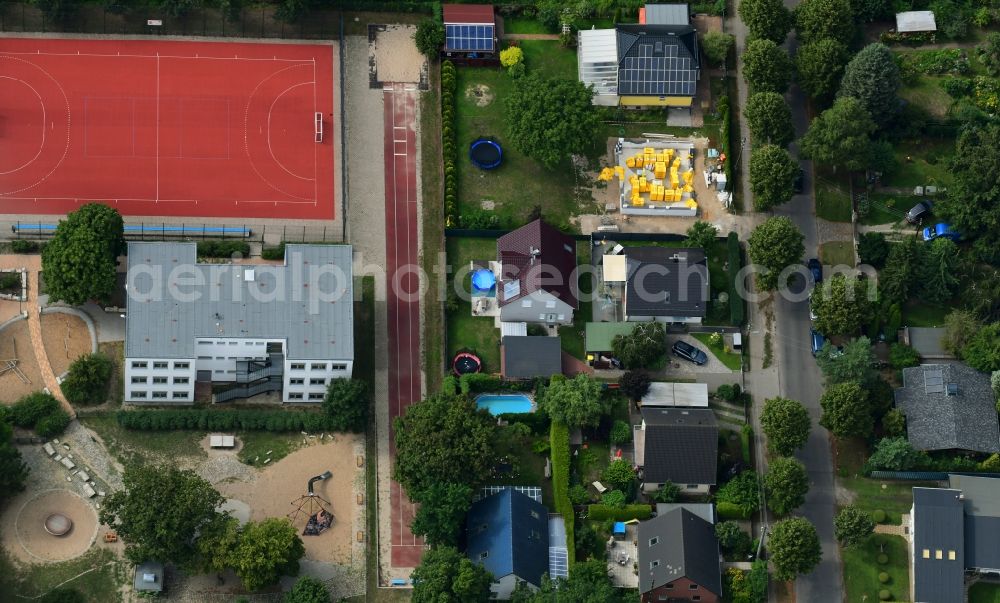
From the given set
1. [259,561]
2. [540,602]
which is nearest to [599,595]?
[540,602]

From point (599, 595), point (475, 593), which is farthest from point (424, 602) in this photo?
point (599, 595)

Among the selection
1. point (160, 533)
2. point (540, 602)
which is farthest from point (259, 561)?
point (540, 602)

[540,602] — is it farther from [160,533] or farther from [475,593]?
[160,533]

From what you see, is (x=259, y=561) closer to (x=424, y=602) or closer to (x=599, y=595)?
(x=424, y=602)

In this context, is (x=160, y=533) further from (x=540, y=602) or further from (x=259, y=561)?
(x=540, y=602)

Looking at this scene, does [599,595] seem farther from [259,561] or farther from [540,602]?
[259,561]

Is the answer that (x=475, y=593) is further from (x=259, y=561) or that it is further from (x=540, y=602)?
(x=259, y=561)
